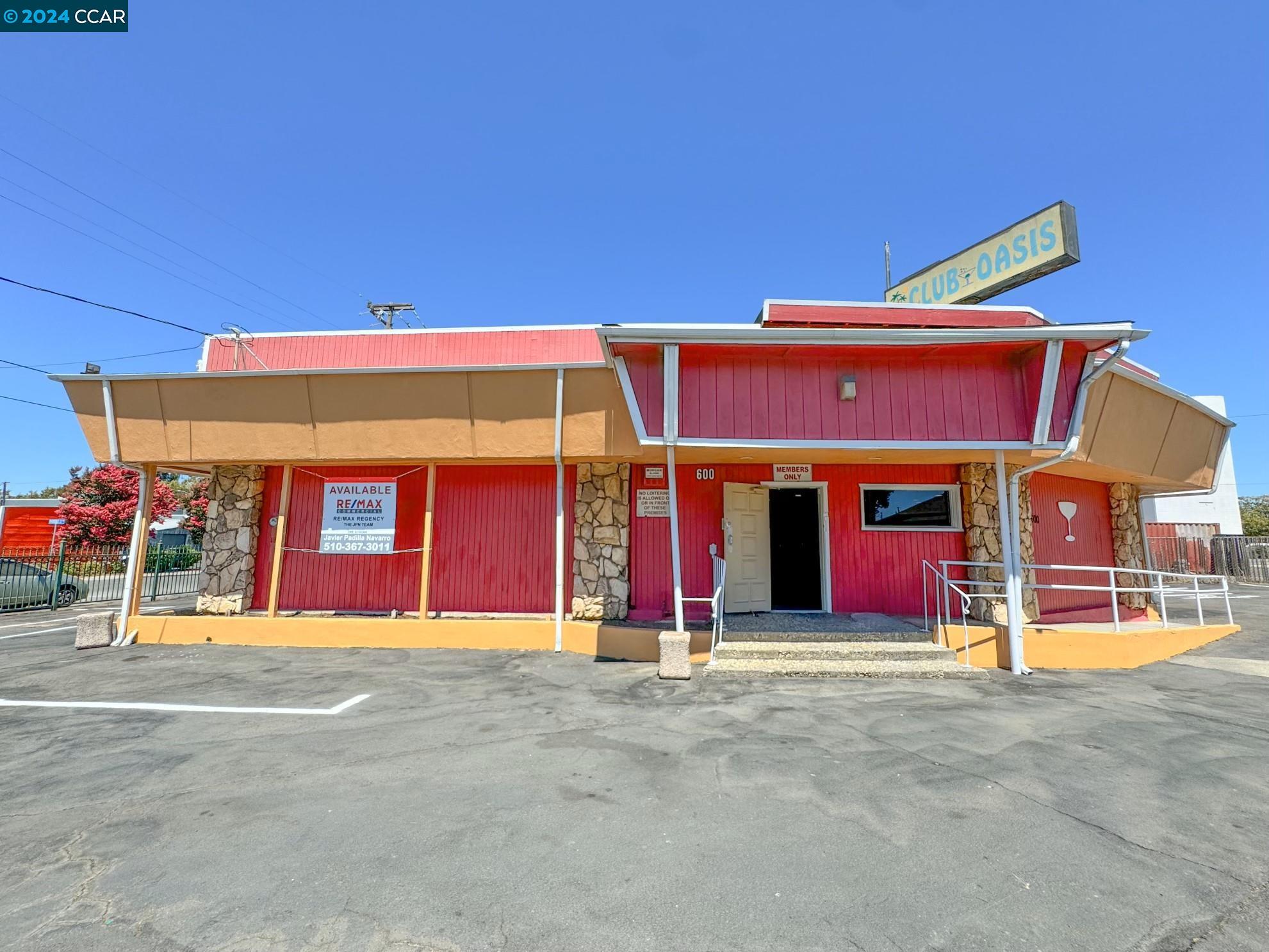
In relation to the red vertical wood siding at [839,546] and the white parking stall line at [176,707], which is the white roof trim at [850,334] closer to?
the red vertical wood siding at [839,546]

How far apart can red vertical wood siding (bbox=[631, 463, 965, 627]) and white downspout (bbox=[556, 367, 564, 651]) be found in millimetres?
1420

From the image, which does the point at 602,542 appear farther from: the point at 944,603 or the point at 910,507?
the point at 944,603

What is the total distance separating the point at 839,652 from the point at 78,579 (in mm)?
21422

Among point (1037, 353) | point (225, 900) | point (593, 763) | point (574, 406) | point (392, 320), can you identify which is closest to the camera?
point (225, 900)

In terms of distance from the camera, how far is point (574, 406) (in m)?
9.23

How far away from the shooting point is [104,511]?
83.3ft

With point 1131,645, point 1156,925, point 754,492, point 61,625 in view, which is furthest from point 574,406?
point 61,625

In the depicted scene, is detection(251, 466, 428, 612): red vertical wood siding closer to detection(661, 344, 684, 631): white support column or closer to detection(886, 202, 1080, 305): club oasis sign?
detection(661, 344, 684, 631): white support column

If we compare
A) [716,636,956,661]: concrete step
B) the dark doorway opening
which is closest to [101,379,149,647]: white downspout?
[716,636,956,661]: concrete step

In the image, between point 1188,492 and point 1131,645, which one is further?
point 1188,492

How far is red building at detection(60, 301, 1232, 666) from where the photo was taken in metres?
7.62

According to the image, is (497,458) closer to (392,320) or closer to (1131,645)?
(1131,645)

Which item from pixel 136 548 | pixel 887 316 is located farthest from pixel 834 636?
pixel 136 548

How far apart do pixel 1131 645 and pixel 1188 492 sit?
6926 mm
